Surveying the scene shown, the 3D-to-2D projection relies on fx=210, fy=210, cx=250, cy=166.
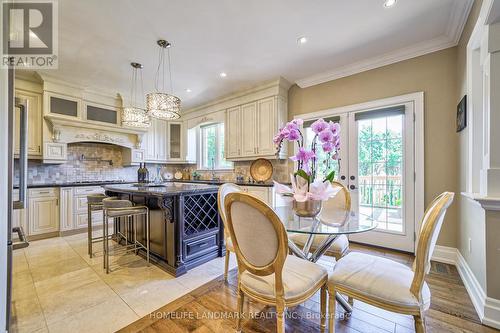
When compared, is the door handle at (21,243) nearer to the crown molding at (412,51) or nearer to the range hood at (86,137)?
the range hood at (86,137)

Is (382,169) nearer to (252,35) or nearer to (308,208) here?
(308,208)

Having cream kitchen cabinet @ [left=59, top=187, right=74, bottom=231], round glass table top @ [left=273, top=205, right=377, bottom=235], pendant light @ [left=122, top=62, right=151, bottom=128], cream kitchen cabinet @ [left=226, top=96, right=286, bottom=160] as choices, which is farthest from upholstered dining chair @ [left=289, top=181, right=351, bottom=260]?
cream kitchen cabinet @ [left=59, top=187, right=74, bottom=231]

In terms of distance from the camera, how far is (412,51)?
2783 mm

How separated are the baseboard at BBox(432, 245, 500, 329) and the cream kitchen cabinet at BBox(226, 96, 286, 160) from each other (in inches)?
104

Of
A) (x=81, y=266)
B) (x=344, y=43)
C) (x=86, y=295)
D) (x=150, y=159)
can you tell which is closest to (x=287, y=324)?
(x=86, y=295)

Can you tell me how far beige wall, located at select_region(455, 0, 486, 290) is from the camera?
1.69 m

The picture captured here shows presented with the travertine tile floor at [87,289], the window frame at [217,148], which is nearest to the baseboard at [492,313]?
the travertine tile floor at [87,289]

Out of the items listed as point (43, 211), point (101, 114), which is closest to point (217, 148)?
point (101, 114)

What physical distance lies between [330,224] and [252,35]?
2.33 metres

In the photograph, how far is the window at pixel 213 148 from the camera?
5285 mm

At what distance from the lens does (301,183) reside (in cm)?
158

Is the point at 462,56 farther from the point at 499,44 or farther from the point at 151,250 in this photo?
the point at 151,250

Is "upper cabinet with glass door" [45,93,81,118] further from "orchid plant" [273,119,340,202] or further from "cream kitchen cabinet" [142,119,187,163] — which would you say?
"orchid plant" [273,119,340,202]

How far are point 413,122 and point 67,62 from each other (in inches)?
199
